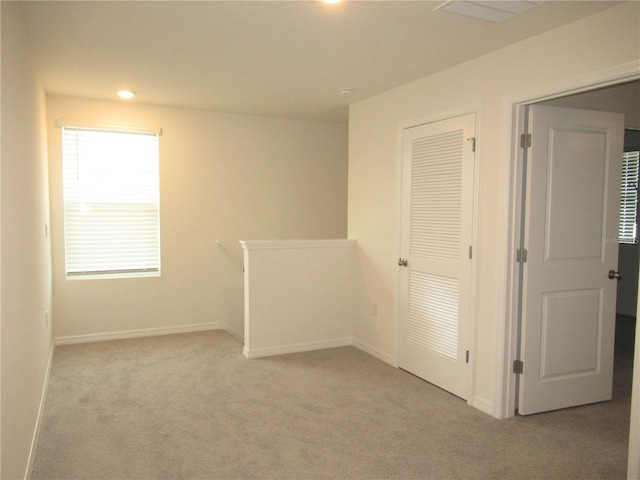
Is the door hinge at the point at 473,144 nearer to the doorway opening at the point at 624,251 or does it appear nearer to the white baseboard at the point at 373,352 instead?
the doorway opening at the point at 624,251

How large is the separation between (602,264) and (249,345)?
116 inches

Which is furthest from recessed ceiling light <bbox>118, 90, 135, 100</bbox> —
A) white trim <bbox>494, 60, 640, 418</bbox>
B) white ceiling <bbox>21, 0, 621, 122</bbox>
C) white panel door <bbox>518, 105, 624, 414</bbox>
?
white panel door <bbox>518, 105, 624, 414</bbox>

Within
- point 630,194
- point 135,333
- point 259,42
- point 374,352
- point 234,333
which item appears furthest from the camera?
point 630,194

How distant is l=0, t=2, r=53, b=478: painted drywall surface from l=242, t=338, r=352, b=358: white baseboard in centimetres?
170

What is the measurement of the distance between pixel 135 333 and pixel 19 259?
295 cm

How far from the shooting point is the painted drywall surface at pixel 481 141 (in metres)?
2.67

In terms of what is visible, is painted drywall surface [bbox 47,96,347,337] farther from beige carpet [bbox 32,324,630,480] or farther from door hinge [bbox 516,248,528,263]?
door hinge [bbox 516,248,528,263]

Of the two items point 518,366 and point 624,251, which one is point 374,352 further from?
point 624,251

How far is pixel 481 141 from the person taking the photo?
334 centimetres

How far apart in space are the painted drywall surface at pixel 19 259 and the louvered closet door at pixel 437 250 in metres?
2.74

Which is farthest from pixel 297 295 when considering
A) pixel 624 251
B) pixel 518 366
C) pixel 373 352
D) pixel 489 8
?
pixel 624 251

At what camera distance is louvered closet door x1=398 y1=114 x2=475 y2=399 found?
138 inches

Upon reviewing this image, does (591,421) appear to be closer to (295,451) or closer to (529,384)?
(529,384)

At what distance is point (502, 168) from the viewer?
317 centimetres
